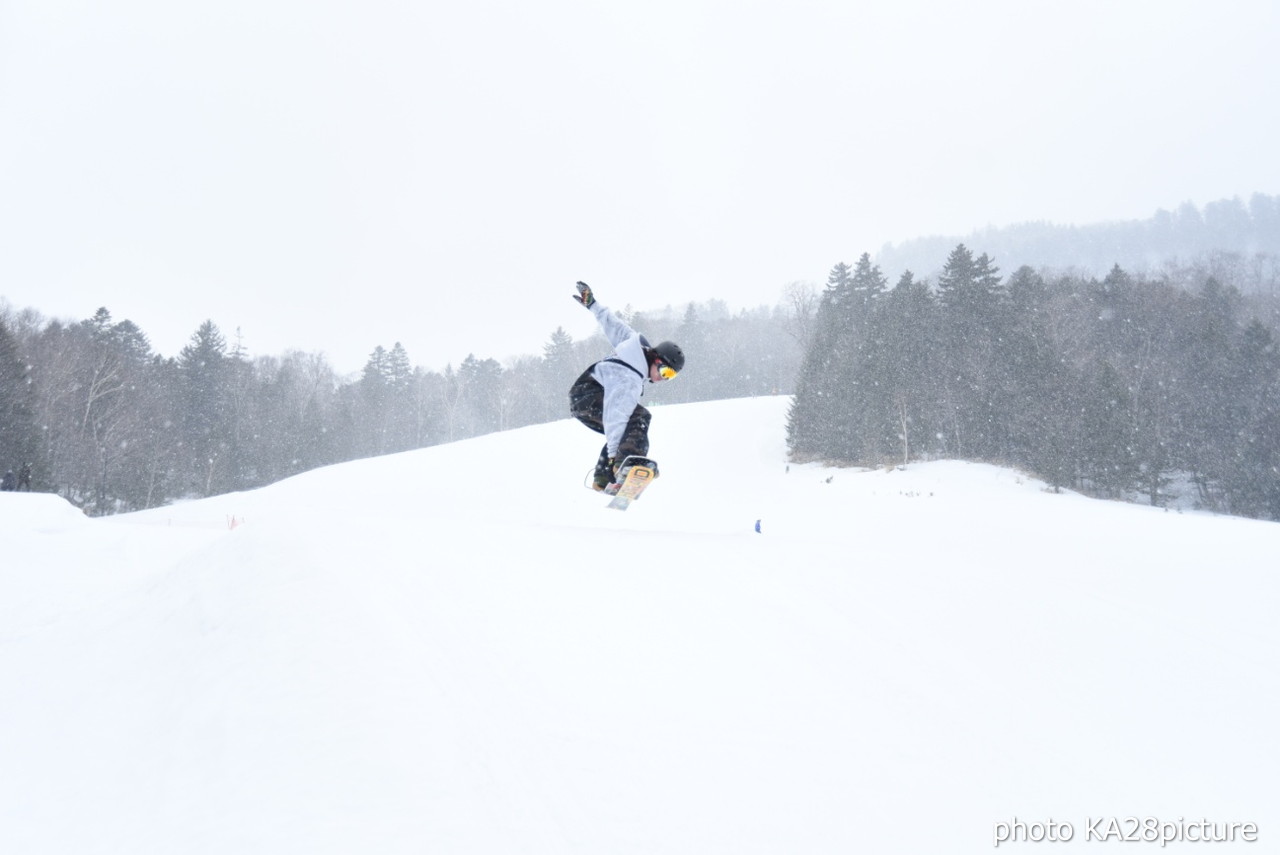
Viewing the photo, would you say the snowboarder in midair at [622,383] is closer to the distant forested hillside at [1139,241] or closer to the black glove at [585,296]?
the black glove at [585,296]

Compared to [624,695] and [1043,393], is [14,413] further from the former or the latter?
[1043,393]

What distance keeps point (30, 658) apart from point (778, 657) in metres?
5.57

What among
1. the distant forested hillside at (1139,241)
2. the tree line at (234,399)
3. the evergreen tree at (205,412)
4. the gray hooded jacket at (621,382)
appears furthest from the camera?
the distant forested hillside at (1139,241)

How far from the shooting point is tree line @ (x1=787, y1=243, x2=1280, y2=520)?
A: 88.4 ft

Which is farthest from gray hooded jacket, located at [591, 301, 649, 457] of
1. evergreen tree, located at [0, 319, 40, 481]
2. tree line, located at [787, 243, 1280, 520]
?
evergreen tree, located at [0, 319, 40, 481]

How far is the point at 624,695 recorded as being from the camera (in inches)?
127

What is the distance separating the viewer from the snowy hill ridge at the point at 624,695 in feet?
8.22

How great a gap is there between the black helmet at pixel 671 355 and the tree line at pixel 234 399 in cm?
3415

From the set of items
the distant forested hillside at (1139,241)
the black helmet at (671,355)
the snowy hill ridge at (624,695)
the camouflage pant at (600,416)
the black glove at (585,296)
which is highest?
the distant forested hillside at (1139,241)

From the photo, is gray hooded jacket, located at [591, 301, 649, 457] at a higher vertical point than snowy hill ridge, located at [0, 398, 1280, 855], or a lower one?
higher

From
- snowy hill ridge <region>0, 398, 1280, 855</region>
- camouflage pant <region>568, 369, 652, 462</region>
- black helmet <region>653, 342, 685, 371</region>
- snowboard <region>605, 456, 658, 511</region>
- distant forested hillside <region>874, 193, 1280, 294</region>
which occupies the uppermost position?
distant forested hillside <region>874, 193, 1280, 294</region>

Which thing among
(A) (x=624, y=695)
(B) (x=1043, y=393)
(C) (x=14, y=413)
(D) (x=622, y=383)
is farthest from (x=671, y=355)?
(C) (x=14, y=413)

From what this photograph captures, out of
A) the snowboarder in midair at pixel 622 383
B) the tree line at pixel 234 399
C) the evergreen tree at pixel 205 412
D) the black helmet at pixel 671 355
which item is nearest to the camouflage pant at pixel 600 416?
the snowboarder in midair at pixel 622 383

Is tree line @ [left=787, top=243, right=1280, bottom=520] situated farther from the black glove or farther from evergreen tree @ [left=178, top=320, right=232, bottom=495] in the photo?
evergreen tree @ [left=178, top=320, right=232, bottom=495]
